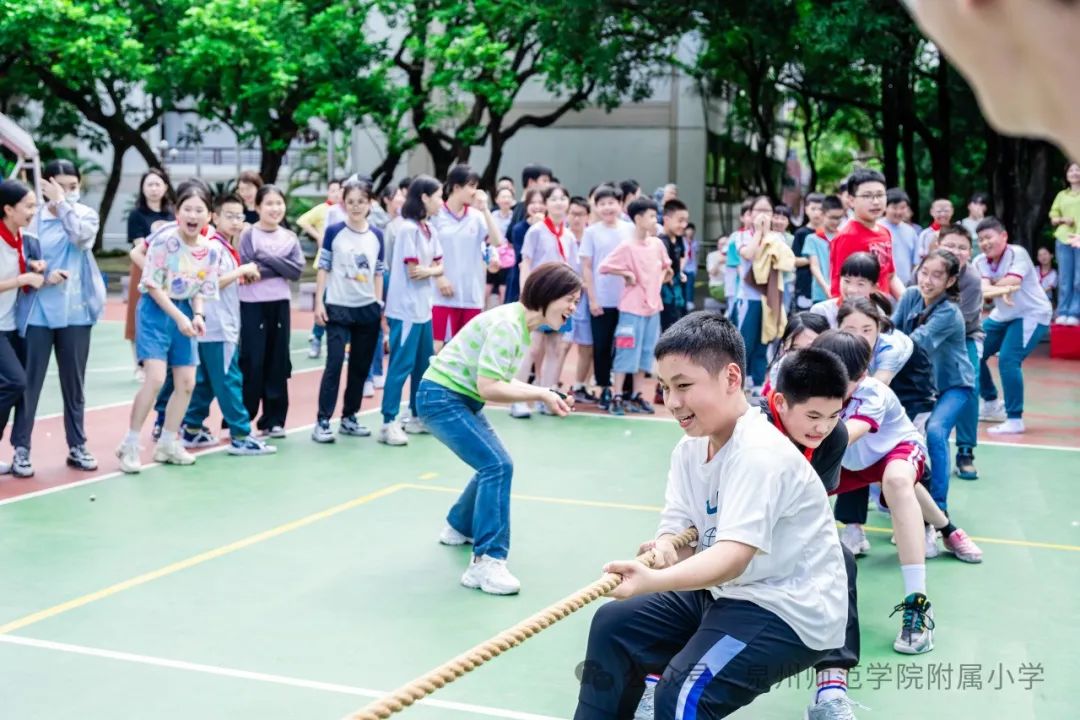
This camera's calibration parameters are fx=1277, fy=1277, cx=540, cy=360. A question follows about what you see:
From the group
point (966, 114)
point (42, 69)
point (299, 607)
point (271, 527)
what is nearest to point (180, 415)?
point (271, 527)

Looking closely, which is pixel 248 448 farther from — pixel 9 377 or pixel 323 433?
pixel 9 377

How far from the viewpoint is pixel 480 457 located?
18.7 feet

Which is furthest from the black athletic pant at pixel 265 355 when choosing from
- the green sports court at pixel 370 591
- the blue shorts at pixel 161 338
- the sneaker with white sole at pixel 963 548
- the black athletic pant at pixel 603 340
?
the sneaker with white sole at pixel 963 548

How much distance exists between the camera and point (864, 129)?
34.9 m

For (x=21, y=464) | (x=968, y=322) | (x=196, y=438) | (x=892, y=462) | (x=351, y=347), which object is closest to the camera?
(x=892, y=462)

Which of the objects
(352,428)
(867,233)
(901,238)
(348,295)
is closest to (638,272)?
(867,233)

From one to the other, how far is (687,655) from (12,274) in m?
5.56

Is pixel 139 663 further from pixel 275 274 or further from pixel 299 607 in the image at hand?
pixel 275 274

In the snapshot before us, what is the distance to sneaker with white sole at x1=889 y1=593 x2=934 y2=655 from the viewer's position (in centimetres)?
495

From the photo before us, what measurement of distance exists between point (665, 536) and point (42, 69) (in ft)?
65.7

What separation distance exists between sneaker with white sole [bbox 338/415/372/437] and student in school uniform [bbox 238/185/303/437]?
44 centimetres

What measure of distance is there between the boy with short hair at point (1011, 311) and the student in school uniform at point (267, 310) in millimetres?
5030

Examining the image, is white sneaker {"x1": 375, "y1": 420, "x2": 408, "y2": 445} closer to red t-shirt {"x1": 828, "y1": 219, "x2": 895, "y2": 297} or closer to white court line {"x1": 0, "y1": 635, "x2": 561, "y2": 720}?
red t-shirt {"x1": 828, "y1": 219, "x2": 895, "y2": 297}

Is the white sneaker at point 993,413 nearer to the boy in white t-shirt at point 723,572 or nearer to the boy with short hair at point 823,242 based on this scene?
the boy with short hair at point 823,242
